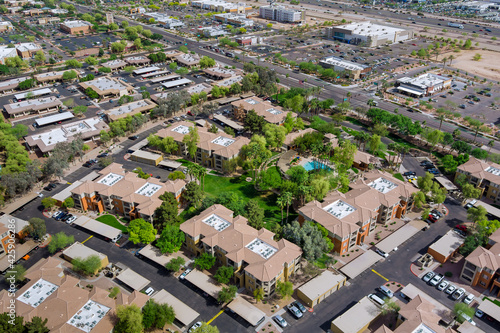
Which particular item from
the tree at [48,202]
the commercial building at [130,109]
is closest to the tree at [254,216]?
the tree at [48,202]

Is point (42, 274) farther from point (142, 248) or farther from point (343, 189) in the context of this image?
point (343, 189)

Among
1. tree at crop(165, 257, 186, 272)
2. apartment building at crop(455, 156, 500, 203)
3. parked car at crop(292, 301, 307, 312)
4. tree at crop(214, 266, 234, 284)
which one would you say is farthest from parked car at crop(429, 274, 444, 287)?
tree at crop(165, 257, 186, 272)

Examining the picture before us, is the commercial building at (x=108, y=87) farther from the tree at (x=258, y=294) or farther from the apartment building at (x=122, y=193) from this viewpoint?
the tree at (x=258, y=294)

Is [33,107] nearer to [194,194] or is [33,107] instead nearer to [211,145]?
[211,145]

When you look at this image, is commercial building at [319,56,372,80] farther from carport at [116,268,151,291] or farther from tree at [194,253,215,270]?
carport at [116,268,151,291]

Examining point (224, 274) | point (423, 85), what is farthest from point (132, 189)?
point (423, 85)
